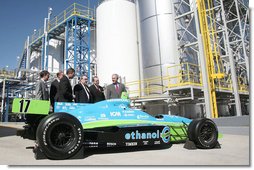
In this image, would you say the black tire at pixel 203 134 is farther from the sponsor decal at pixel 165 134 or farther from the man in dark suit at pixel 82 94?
the man in dark suit at pixel 82 94

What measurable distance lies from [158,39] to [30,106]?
10636 millimetres

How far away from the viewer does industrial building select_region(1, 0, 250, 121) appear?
435 inches

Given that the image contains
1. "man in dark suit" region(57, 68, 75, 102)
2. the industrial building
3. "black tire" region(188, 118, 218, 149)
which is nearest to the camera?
"black tire" region(188, 118, 218, 149)

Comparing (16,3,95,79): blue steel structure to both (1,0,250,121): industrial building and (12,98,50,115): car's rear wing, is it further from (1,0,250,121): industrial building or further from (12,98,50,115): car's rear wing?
(12,98,50,115): car's rear wing

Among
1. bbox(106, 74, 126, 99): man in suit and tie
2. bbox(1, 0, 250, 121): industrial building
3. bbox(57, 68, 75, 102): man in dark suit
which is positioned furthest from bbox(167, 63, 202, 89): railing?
bbox(57, 68, 75, 102): man in dark suit

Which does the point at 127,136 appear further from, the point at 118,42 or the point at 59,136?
the point at 118,42

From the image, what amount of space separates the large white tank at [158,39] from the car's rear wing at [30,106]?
365 inches

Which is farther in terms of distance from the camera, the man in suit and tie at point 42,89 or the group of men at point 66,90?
the man in suit and tie at point 42,89

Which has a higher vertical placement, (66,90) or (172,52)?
(172,52)

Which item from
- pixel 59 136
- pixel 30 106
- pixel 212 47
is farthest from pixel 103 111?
pixel 212 47

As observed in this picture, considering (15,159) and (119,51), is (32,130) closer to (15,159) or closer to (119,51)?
(15,159)

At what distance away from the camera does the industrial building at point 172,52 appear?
11047mm

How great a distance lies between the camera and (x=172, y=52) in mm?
13227

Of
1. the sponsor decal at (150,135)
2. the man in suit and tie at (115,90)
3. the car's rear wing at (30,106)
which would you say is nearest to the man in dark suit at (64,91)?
the car's rear wing at (30,106)
